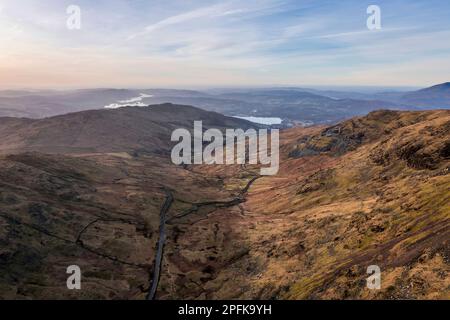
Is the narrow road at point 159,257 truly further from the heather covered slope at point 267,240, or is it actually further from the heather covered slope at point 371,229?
the heather covered slope at point 371,229

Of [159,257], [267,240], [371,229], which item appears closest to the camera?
[371,229]

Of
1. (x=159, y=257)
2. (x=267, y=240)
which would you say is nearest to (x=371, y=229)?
(x=267, y=240)

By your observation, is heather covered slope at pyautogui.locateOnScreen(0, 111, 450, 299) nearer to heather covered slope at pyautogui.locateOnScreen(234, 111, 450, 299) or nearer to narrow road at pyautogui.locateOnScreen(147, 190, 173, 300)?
heather covered slope at pyautogui.locateOnScreen(234, 111, 450, 299)

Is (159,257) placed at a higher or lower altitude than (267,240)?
lower

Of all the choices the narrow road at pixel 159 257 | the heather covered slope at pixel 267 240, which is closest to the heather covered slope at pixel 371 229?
the heather covered slope at pixel 267 240

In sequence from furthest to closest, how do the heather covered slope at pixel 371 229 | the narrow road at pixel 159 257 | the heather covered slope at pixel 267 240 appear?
the narrow road at pixel 159 257
the heather covered slope at pixel 267 240
the heather covered slope at pixel 371 229

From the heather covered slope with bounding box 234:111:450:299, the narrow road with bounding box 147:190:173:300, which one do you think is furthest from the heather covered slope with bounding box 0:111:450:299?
the narrow road with bounding box 147:190:173:300

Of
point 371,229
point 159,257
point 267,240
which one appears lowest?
point 159,257

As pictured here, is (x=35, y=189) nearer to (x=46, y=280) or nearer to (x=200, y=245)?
(x=46, y=280)

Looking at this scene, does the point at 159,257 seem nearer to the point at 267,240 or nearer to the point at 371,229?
the point at 267,240

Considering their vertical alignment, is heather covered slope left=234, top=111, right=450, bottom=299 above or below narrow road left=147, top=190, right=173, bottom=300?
above

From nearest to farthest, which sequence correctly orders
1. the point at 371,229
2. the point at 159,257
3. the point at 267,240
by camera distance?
the point at 371,229 → the point at 267,240 → the point at 159,257
